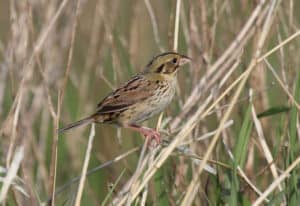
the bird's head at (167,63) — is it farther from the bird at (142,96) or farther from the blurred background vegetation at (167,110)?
the blurred background vegetation at (167,110)

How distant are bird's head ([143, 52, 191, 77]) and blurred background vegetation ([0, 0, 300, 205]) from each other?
5.2 inches

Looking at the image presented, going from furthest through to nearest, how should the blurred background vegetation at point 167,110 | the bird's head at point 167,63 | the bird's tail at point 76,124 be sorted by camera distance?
the bird's head at point 167,63, the bird's tail at point 76,124, the blurred background vegetation at point 167,110

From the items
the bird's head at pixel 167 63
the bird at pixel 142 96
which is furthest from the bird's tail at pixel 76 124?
the bird's head at pixel 167 63

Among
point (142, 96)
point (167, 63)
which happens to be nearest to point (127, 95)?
point (142, 96)

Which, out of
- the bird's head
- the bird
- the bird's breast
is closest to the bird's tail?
the bird

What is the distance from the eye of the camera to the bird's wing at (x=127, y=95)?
4230mm

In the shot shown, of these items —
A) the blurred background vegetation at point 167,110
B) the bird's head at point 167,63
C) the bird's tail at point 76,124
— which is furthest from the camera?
the bird's head at point 167,63

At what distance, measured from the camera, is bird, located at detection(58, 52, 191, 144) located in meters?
4.19

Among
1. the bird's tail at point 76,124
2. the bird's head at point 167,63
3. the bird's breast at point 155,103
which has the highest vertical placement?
the bird's head at point 167,63

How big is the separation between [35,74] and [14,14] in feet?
4.20

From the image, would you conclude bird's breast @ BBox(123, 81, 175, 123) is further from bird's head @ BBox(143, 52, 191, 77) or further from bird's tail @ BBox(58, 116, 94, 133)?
bird's tail @ BBox(58, 116, 94, 133)

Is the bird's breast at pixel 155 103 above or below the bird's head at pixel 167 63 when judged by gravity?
below

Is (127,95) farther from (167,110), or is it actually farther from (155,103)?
(167,110)

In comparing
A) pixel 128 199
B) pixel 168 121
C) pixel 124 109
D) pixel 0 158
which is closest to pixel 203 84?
pixel 168 121
